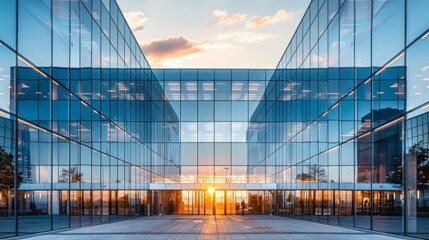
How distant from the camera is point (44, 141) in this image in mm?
25422

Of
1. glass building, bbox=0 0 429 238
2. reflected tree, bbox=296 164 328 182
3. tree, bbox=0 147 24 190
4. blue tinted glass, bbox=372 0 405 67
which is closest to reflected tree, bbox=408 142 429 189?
glass building, bbox=0 0 429 238

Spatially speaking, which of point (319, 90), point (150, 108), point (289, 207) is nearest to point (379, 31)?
point (319, 90)

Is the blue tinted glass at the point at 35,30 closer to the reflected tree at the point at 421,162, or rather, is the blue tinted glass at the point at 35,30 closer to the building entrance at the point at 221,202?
the reflected tree at the point at 421,162

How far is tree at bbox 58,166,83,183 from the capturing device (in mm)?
28234

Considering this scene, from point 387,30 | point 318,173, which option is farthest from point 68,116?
point 318,173

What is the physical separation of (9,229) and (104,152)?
651 inches

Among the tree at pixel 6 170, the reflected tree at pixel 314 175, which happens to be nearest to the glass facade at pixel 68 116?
the tree at pixel 6 170

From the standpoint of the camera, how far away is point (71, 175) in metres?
29.8

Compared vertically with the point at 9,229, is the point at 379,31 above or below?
above

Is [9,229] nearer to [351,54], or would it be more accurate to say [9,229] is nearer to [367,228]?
[367,228]

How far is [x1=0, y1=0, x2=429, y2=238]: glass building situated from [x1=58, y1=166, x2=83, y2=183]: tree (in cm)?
18

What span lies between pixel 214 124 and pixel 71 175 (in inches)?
1134

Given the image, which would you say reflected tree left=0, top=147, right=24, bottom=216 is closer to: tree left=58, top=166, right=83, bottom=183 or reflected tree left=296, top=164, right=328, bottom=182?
tree left=58, top=166, right=83, bottom=183

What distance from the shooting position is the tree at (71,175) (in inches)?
1112
